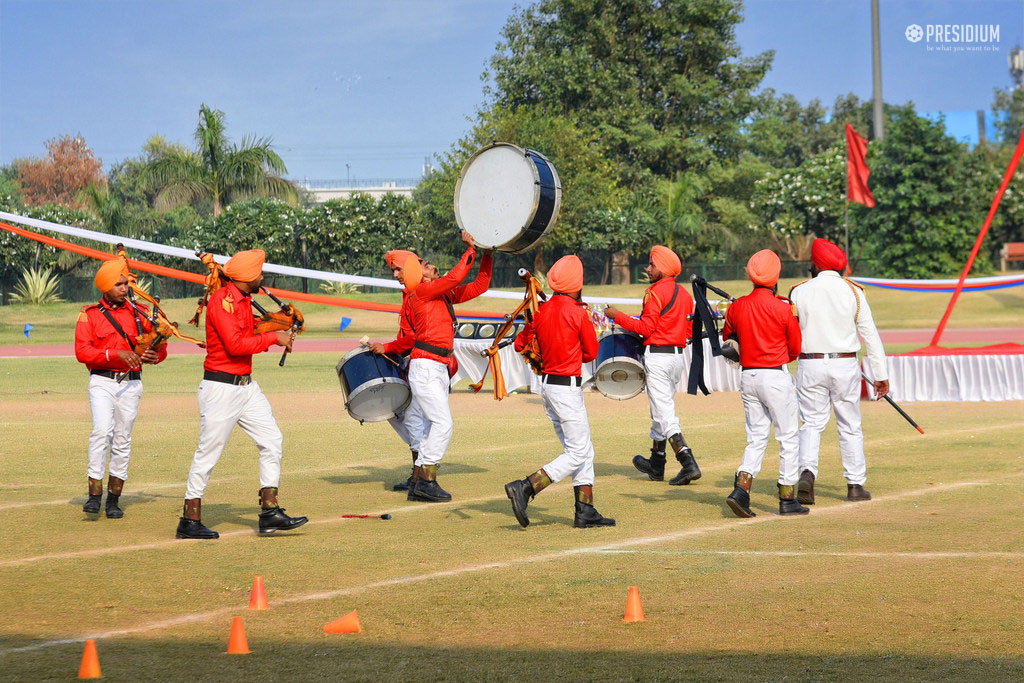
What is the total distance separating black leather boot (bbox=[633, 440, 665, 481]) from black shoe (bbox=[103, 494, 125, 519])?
4786mm

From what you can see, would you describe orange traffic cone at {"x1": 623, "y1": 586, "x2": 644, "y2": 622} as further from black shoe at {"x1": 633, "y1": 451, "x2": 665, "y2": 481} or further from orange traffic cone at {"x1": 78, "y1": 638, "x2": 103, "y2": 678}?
black shoe at {"x1": 633, "y1": 451, "x2": 665, "y2": 481}

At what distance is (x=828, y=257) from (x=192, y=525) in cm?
549

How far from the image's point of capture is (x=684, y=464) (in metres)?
10.3

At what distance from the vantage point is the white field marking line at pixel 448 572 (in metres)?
5.70

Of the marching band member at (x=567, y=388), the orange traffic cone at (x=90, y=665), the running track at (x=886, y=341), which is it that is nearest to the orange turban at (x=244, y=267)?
the marching band member at (x=567, y=388)

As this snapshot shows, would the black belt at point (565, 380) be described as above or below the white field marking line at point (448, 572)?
above

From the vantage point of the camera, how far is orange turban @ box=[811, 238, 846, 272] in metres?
9.23

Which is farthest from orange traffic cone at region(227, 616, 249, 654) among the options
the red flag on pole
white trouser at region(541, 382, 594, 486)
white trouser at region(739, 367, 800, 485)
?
the red flag on pole

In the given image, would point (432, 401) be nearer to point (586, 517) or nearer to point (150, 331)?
point (586, 517)

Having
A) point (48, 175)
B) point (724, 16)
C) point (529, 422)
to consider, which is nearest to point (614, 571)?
point (529, 422)

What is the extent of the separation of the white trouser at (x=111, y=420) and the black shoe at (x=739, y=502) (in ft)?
15.6

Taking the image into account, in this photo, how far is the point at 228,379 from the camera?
791 centimetres

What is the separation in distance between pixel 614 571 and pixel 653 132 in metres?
50.5

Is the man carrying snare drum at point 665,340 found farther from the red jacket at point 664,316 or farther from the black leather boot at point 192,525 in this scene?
the black leather boot at point 192,525
